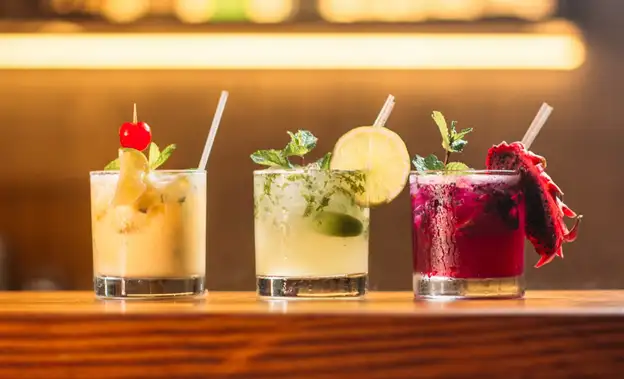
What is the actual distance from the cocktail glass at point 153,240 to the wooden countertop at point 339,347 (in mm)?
313

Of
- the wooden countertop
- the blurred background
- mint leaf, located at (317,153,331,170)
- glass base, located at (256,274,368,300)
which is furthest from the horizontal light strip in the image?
the wooden countertop

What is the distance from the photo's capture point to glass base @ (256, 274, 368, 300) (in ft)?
4.46

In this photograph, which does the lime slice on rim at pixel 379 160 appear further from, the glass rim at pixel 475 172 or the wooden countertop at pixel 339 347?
the wooden countertop at pixel 339 347

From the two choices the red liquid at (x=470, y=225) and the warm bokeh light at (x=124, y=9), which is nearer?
the red liquid at (x=470, y=225)

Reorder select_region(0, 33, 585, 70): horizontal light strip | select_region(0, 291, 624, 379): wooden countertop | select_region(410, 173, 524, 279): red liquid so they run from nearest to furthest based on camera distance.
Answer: select_region(0, 291, 624, 379): wooden countertop → select_region(410, 173, 524, 279): red liquid → select_region(0, 33, 585, 70): horizontal light strip

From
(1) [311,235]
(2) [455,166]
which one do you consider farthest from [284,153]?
(2) [455,166]

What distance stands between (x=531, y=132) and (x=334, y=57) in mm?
1547

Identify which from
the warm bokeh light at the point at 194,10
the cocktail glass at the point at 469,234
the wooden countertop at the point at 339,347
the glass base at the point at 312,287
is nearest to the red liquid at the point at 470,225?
the cocktail glass at the point at 469,234

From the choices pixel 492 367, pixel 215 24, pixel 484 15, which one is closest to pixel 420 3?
pixel 484 15

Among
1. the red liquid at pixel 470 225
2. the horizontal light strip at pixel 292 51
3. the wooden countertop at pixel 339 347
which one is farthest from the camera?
the horizontal light strip at pixel 292 51

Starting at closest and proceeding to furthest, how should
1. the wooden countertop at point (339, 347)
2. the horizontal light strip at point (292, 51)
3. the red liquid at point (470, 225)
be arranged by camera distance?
the wooden countertop at point (339, 347) → the red liquid at point (470, 225) → the horizontal light strip at point (292, 51)

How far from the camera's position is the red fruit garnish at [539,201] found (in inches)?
53.6

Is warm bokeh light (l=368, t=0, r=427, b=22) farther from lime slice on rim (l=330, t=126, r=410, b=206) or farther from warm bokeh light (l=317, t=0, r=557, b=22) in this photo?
lime slice on rim (l=330, t=126, r=410, b=206)

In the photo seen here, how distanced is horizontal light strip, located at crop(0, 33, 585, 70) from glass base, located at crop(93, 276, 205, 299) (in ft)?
5.00
